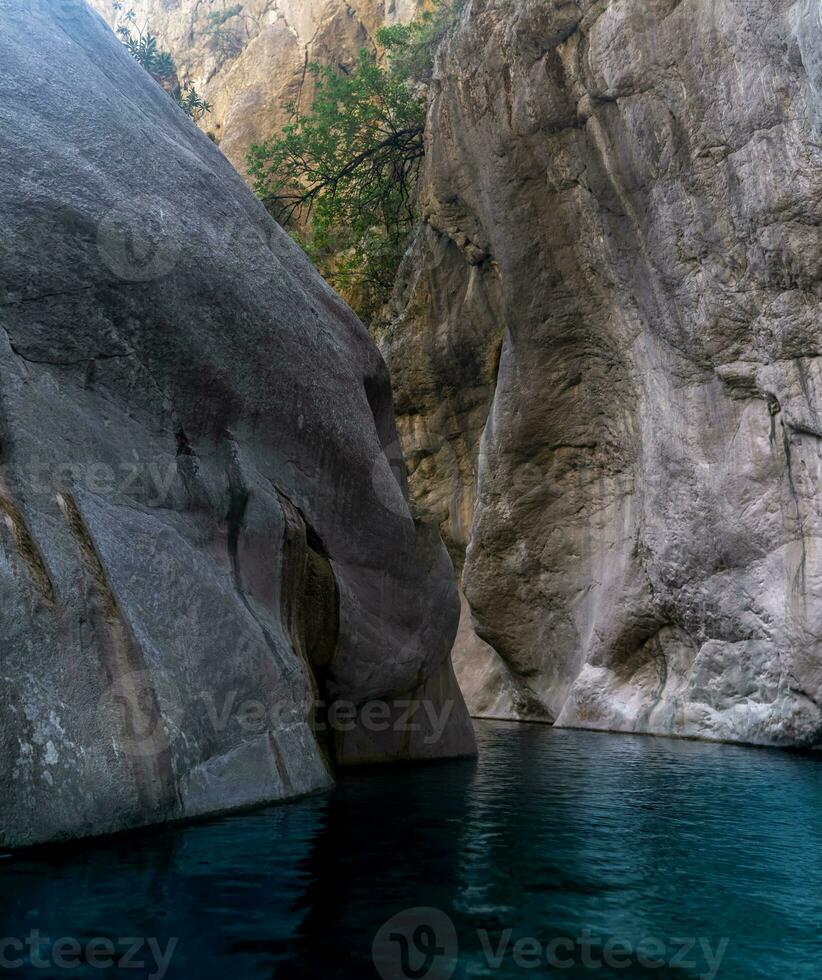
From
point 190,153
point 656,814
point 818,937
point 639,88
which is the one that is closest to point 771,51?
point 639,88

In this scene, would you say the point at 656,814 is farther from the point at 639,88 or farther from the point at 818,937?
the point at 639,88

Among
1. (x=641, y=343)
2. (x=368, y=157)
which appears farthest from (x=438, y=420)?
(x=641, y=343)

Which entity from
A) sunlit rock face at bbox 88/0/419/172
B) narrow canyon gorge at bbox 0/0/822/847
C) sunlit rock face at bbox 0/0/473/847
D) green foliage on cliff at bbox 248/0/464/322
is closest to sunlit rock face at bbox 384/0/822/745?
narrow canyon gorge at bbox 0/0/822/847

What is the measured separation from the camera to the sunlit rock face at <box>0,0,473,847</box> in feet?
16.3

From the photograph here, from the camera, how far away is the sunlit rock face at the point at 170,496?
498cm

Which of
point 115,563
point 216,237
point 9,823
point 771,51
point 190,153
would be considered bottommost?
point 9,823

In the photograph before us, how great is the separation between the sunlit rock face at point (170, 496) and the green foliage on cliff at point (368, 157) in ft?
38.4

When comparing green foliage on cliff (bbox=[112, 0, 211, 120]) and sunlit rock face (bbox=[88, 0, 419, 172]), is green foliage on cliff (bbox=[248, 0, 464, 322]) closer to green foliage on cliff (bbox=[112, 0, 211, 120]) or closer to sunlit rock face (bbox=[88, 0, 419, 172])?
sunlit rock face (bbox=[88, 0, 419, 172])

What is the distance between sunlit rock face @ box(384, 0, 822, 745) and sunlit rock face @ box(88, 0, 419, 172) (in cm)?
1370

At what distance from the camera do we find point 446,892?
13.1 ft

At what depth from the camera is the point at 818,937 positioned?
11.7 ft

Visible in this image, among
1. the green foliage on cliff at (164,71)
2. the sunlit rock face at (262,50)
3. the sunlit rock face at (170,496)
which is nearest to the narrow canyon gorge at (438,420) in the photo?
the sunlit rock face at (170,496)

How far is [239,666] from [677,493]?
8.60 metres

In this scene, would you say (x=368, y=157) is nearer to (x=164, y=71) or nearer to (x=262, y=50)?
(x=262, y=50)
